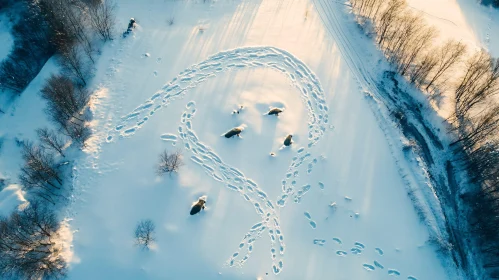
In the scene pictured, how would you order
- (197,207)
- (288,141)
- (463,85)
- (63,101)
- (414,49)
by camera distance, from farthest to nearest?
(414,49), (463,85), (288,141), (63,101), (197,207)

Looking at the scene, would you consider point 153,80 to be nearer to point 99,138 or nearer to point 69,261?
point 99,138

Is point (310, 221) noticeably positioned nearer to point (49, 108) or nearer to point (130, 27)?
point (49, 108)

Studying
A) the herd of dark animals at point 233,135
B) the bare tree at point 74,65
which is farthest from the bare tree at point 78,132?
the herd of dark animals at point 233,135

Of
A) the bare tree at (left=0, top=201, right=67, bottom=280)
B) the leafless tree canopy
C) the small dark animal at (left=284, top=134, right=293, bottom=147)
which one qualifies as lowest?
the bare tree at (left=0, top=201, right=67, bottom=280)

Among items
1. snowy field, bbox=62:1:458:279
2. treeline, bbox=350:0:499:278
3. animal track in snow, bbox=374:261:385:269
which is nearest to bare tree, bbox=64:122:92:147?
snowy field, bbox=62:1:458:279

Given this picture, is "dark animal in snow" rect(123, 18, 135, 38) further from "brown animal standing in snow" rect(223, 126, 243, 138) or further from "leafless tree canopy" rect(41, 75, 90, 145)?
"brown animal standing in snow" rect(223, 126, 243, 138)

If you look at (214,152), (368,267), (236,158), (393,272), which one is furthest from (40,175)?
(393,272)

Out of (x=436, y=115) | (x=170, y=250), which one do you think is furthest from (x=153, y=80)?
(x=436, y=115)
